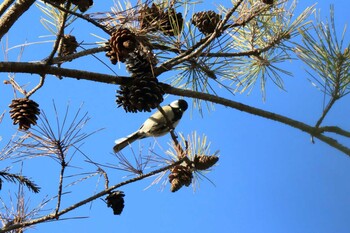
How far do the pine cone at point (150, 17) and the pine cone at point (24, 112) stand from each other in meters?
0.37

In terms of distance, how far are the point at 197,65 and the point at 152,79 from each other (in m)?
0.28

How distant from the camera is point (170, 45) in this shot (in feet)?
5.41

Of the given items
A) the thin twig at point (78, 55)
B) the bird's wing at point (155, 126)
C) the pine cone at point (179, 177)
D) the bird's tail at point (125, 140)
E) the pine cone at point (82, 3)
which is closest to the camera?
the pine cone at point (82, 3)

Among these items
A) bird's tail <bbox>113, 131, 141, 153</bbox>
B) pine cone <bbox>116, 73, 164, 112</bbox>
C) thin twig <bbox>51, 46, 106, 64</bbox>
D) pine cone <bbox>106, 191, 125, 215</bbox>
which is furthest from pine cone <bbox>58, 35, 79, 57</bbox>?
bird's tail <bbox>113, 131, 141, 153</bbox>

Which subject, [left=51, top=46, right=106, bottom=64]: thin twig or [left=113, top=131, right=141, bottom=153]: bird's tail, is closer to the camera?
[left=51, top=46, right=106, bottom=64]: thin twig

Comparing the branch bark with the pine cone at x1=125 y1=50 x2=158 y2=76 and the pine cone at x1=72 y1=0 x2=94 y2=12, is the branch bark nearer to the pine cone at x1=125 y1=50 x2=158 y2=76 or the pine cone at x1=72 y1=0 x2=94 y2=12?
the pine cone at x1=125 y1=50 x2=158 y2=76

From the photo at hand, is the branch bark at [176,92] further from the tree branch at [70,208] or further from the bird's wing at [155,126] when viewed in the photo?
the bird's wing at [155,126]

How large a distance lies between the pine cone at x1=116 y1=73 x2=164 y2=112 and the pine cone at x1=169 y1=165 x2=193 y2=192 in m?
0.30

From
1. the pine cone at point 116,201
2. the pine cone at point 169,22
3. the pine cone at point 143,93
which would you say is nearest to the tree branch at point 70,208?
the pine cone at point 116,201

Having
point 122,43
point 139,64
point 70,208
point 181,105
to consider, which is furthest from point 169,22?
point 181,105

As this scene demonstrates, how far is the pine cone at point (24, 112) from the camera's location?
1.45 metres

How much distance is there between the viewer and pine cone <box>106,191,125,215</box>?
1539mm

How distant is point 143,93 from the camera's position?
1448mm

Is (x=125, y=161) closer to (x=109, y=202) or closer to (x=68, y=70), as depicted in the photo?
(x=109, y=202)
